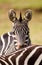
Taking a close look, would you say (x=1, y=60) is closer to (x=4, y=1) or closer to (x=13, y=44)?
(x=13, y=44)

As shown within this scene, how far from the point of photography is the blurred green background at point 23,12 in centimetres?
1397

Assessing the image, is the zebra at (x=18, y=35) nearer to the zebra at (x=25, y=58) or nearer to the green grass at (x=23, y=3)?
the zebra at (x=25, y=58)

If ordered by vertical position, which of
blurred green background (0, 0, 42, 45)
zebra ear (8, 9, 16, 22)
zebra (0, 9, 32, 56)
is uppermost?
zebra ear (8, 9, 16, 22)

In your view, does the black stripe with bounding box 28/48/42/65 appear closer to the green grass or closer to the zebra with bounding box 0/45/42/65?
the zebra with bounding box 0/45/42/65

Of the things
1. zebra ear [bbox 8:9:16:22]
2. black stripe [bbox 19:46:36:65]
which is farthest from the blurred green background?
black stripe [bbox 19:46:36:65]

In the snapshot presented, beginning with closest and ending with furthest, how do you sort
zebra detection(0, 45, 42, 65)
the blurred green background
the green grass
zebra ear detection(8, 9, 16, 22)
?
zebra detection(0, 45, 42, 65)
zebra ear detection(8, 9, 16, 22)
the blurred green background
the green grass

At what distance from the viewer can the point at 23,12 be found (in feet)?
57.3

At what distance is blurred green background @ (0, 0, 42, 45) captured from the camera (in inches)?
550

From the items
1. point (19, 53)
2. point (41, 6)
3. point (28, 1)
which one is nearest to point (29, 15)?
point (19, 53)

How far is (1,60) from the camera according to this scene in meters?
4.95

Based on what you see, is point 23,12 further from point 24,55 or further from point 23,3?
point 24,55

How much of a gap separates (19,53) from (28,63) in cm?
26

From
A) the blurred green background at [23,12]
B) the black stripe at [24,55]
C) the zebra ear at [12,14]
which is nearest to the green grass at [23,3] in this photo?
the blurred green background at [23,12]

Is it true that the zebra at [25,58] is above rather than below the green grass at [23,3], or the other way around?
above
